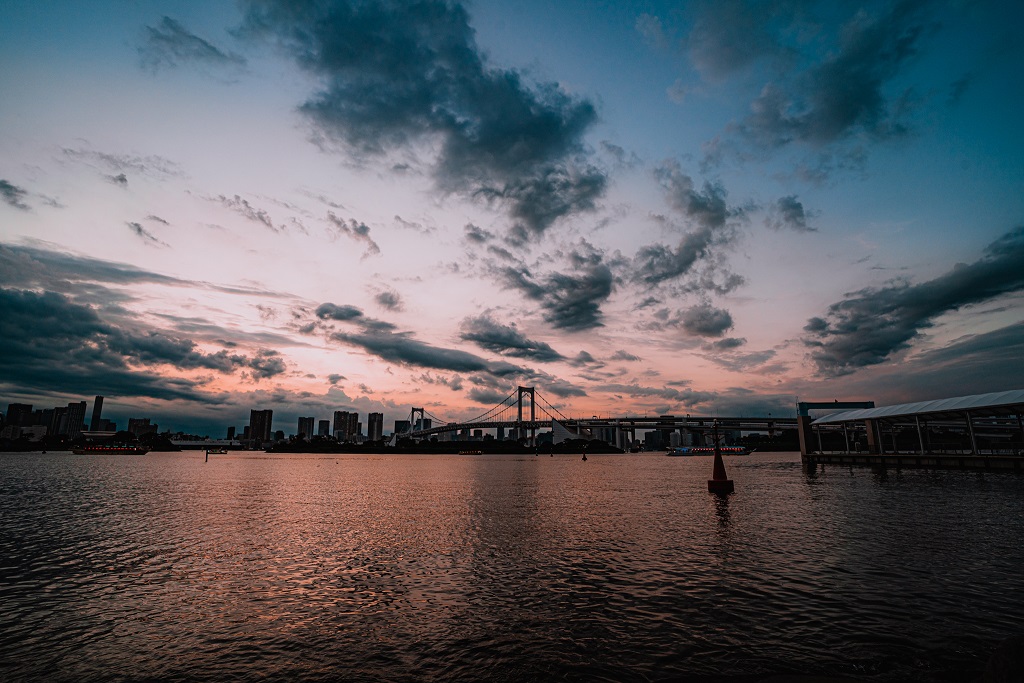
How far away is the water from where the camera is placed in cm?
959

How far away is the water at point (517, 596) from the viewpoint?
31.5ft

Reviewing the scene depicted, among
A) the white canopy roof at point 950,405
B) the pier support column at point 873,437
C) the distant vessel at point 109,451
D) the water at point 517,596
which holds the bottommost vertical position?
the water at point 517,596

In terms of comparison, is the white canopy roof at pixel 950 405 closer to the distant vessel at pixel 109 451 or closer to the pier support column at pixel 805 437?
the pier support column at pixel 805 437

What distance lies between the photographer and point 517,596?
46.0 feet

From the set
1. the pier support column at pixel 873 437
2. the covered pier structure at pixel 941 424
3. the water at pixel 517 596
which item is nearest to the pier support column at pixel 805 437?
the covered pier structure at pixel 941 424

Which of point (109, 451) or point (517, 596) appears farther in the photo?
point (109, 451)

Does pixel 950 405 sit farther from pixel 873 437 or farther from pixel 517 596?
pixel 517 596

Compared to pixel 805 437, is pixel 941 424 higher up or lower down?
higher up

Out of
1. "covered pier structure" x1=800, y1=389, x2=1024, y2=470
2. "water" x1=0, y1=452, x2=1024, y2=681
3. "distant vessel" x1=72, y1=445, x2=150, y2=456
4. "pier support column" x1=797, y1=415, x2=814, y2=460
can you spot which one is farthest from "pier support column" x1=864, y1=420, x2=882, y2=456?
"distant vessel" x1=72, y1=445, x2=150, y2=456

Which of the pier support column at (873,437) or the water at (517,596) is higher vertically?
the pier support column at (873,437)

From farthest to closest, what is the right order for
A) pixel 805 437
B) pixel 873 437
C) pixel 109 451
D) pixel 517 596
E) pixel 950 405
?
pixel 109 451 < pixel 805 437 < pixel 873 437 < pixel 950 405 < pixel 517 596

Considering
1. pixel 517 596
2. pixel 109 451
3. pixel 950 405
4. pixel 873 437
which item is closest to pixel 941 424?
pixel 873 437

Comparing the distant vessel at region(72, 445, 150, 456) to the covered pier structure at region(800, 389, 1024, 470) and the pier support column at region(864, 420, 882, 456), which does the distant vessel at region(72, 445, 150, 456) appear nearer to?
the covered pier structure at region(800, 389, 1024, 470)

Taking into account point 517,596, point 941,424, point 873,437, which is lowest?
point 517,596
